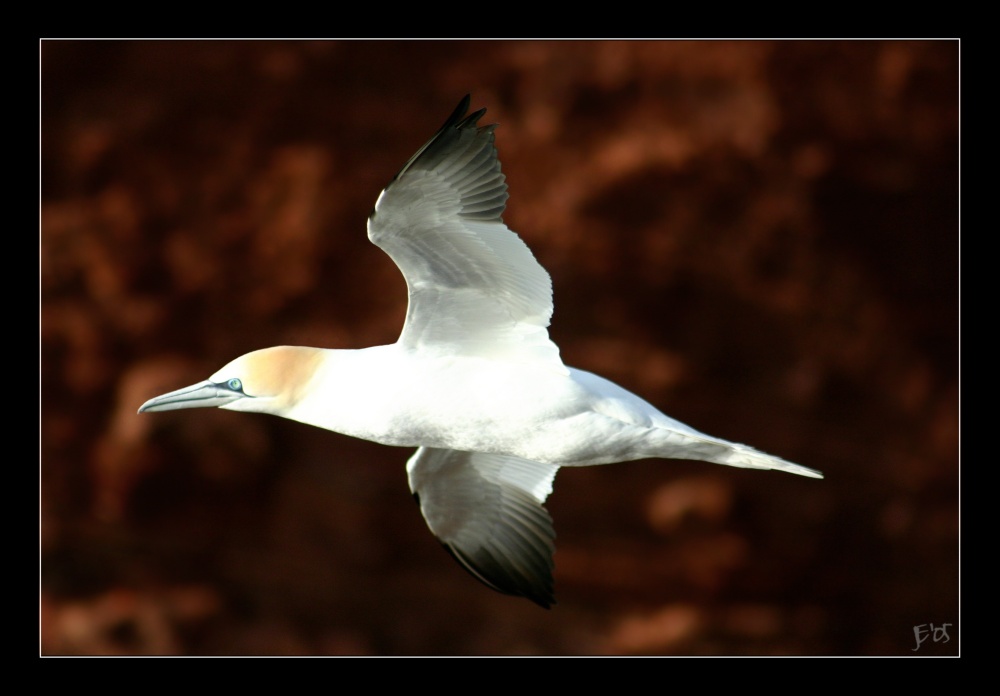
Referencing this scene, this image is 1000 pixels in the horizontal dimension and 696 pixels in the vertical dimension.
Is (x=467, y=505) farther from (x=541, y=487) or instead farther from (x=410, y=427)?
(x=410, y=427)

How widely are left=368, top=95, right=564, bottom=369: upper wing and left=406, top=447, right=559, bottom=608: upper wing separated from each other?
691mm

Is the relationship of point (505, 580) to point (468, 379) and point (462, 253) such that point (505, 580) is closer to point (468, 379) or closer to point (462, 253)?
point (468, 379)

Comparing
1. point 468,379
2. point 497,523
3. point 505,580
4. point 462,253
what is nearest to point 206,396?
point 468,379

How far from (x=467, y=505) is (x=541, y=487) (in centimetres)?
27

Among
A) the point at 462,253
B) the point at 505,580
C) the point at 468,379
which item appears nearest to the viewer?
the point at 462,253

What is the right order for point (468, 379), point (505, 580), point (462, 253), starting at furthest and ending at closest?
1. point (505, 580)
2. point (468, 379)
3. point (462, 253)

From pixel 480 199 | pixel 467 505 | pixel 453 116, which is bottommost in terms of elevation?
pixel 467 505

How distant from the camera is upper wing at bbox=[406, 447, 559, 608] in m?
4.20

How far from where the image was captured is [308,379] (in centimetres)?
361

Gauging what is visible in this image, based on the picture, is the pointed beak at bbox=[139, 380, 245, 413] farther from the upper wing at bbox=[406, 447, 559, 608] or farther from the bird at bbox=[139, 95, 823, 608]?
the upper wing at bbox=[406, 447, 559, 608]

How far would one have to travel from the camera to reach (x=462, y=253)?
11.5ft

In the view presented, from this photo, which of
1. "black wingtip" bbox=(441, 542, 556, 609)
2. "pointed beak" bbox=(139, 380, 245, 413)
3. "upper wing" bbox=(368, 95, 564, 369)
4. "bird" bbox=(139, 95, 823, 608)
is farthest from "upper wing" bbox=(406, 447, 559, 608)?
"pointed beak" bbox=(139, 380, 245, 413)

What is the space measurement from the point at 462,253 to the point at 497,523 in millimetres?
1167
